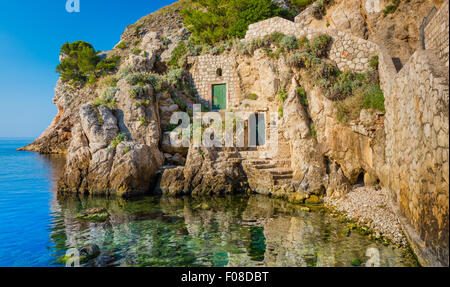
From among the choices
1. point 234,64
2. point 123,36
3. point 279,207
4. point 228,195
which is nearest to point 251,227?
point 279,207

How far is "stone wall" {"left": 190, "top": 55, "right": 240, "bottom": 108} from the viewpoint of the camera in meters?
19.5

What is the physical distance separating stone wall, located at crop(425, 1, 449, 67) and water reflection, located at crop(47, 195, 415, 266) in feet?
14.7

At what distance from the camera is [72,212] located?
1120 centimetres

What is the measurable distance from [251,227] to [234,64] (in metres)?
13.1

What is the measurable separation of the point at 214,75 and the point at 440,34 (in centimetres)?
1545

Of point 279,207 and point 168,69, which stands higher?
point 168,69

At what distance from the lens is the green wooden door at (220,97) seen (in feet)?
65.1

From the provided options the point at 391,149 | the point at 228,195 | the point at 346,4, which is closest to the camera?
the point at 391,149

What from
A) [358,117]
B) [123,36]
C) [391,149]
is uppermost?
[123,36]

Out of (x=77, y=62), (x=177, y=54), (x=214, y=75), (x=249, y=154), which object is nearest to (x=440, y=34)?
(x=249, y=154)

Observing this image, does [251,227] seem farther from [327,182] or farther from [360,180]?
[360,180]

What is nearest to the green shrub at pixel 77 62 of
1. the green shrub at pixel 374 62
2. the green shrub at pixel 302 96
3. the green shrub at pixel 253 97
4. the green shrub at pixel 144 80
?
the green shrub at pixel 144 80

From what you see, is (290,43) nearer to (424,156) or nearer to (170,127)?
(170,127)

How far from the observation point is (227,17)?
22375mm
